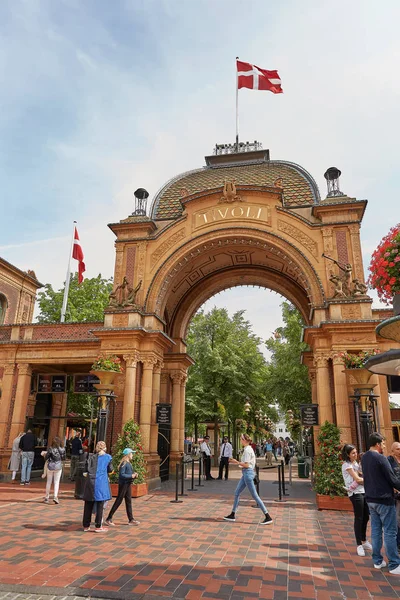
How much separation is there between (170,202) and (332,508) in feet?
42.3

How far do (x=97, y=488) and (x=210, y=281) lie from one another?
1288cm

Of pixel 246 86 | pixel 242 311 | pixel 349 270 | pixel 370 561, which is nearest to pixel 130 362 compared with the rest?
Answer: pixel 349 270

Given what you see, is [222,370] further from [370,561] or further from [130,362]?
[370,561]

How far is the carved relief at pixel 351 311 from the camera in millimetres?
13211

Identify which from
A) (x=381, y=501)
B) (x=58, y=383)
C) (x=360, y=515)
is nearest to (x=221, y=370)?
(x=58, y=383)

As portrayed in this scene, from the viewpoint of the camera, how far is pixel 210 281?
762 inches

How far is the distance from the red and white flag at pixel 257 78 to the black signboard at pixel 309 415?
12.9m

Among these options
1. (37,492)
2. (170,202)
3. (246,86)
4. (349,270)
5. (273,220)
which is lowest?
(37,492)

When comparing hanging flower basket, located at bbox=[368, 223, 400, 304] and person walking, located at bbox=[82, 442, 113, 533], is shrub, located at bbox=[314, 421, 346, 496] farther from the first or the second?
hanging flower basket, located at bbox=[368, 223, 400, 304]

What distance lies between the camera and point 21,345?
1684 centimetres

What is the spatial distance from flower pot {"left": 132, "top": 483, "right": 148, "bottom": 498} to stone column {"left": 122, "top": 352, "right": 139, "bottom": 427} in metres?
2.13

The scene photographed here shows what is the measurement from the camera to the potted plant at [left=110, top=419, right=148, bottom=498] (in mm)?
12094

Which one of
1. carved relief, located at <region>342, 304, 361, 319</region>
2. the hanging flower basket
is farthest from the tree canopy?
the hanging flower basket

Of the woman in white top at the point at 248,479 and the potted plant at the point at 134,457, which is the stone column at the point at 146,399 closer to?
the potted plant at the point at 134,457
